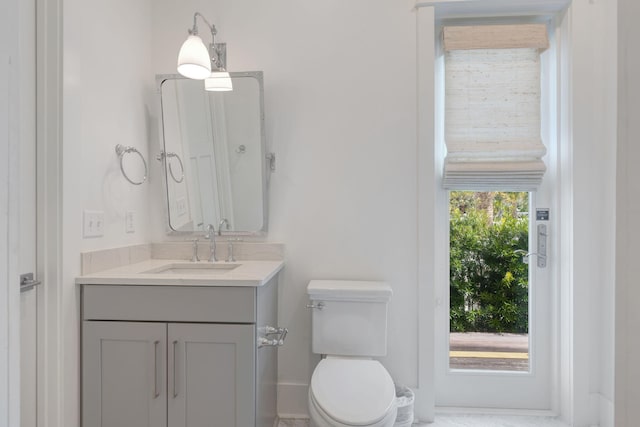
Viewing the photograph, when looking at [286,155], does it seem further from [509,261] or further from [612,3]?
[612,3]

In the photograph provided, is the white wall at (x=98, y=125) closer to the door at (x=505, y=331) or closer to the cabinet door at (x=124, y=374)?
the cabinet door at (x=124, y=374)

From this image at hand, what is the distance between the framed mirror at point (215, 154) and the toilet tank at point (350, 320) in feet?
1.77

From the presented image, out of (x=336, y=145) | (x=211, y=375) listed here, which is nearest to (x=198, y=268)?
(x=211, y=375)

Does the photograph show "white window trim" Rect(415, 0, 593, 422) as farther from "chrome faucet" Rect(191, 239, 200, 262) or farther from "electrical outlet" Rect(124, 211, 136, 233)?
"electrical outlet" Rect(124, 211, 136, 233)

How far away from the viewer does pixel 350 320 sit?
1.83 meters

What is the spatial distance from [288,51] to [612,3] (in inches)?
66.6

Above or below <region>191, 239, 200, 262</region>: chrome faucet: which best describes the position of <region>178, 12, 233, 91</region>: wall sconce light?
above

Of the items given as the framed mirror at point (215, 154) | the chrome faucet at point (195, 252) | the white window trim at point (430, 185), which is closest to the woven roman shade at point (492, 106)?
the white window trim at point (430, 185)

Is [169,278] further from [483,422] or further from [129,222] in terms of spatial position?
[483,422]

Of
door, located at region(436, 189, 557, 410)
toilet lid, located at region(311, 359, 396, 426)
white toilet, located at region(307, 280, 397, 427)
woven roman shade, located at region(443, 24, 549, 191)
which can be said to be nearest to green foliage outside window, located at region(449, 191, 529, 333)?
door, located at region(436, 189, 557, 410)

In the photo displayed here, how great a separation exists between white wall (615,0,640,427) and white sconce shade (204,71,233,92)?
1.86m

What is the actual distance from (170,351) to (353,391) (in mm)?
740

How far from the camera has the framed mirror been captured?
2.00m

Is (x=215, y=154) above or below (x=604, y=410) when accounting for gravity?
above
